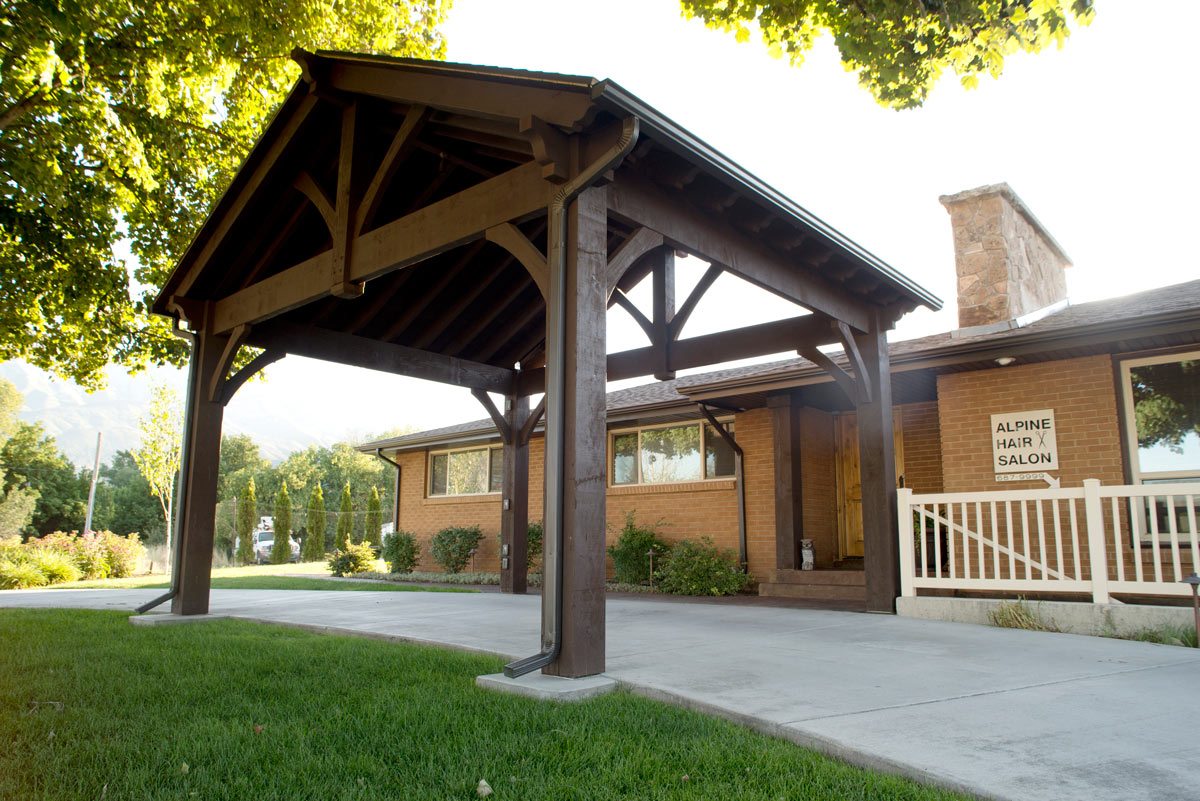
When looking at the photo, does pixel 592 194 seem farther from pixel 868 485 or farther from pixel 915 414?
pixel 915 414

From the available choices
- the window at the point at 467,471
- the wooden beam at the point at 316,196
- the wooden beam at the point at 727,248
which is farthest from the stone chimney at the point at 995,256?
the window at the point at 467,471

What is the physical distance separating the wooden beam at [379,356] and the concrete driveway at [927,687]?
9.37ft

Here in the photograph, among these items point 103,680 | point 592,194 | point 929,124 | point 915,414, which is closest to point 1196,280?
point 915,414

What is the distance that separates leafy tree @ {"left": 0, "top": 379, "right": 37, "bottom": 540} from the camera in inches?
1407

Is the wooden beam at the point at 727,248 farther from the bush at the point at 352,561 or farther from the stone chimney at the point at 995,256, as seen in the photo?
the bush at the point at 352,561

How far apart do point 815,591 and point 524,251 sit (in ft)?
24.6

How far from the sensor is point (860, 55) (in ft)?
23.2

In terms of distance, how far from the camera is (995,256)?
422 inches

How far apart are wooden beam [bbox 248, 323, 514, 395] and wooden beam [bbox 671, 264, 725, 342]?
2.94m

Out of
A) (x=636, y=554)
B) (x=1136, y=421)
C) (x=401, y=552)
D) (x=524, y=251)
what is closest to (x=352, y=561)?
(x=401, y=552)

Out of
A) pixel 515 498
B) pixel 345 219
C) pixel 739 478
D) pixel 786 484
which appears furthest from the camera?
pixel 739 478

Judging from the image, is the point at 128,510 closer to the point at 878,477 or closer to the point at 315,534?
the point at 315,534

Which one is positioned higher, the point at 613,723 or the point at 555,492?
the point at 555,492

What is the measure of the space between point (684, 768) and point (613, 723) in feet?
2.04
